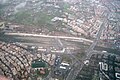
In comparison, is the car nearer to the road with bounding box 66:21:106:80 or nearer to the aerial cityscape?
the aerial cityscape

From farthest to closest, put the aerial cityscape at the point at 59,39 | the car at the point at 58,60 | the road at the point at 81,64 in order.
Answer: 1. the car at the point at 58,60
2. the aerial cityscape at the point at 59,39
3. the road at the point at 81,64

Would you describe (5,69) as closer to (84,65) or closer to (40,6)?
(84,65)

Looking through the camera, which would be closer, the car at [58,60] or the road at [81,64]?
the road at [81,64]

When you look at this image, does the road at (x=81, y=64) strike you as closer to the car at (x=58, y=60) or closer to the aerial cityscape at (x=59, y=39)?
the aerial cityscape at (x=59, y=39)

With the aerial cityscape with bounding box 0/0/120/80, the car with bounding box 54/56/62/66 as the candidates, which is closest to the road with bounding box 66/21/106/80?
the aerial cityscape with bounding box 0/0/120/80

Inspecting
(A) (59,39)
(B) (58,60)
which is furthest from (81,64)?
(A) (59,39)

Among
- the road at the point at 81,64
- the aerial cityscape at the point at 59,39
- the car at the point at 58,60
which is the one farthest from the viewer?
the car at the point at 58,60

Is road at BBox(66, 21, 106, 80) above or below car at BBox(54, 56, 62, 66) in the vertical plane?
below

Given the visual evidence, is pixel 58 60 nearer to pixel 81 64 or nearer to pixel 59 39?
pixel 81 64

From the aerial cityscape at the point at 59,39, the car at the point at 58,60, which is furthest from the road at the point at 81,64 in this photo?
the car at the point at 58,60
